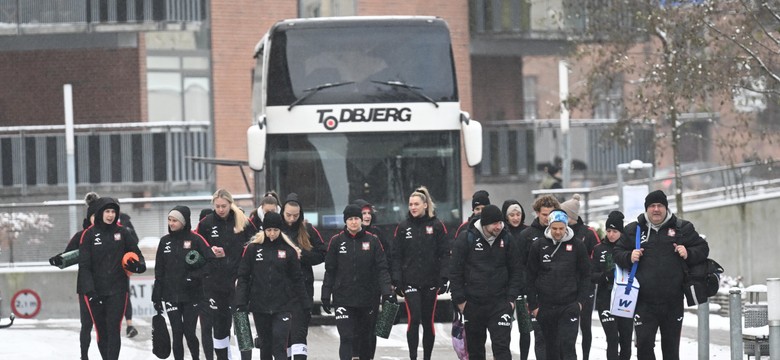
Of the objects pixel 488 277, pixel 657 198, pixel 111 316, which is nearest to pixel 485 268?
pixel 488 277

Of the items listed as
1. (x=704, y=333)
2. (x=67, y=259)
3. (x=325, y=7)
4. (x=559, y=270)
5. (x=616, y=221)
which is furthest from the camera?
(x=325, y=7)

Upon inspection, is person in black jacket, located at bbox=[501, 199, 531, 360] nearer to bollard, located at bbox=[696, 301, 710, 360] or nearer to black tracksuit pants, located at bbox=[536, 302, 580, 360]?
black tracksuit pants, located at bbox=[536, 302, 580, 360]

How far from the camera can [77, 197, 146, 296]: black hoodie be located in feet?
54.3

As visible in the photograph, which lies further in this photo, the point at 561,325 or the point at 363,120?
the point at 363,120

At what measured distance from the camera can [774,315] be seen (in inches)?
566

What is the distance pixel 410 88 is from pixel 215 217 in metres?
5.30

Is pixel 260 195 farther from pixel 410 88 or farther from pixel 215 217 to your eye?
pixel 215 217

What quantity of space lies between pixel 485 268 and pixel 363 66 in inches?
277

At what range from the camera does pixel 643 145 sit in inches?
1465

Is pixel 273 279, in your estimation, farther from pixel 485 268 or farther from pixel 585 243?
pixel 585 243

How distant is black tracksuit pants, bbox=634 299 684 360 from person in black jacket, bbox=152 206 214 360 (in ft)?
14.4

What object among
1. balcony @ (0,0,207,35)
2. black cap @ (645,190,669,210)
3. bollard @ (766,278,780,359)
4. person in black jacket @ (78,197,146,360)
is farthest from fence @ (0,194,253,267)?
bollard @ (766,278,780,359)

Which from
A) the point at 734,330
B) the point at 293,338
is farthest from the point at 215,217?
the point at 734,330

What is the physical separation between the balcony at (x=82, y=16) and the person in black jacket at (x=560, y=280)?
18.4 m
